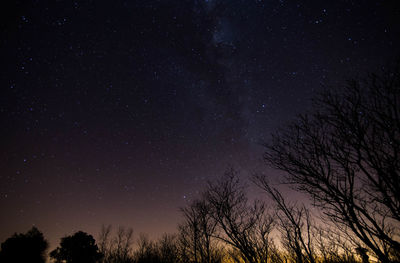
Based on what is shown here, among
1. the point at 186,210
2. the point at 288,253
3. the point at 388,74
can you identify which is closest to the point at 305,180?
the point at 388,74

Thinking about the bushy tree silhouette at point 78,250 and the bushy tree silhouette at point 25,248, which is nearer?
the bushy tree silhouette at point 25,248

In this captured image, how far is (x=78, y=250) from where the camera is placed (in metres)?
24.3

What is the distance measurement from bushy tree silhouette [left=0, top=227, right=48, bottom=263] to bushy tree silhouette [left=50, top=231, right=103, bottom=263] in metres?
1.97

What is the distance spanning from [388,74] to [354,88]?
623 mm

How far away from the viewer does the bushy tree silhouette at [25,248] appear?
1945 centimetres

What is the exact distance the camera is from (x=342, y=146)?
12.5ft

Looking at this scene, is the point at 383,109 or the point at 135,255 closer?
the point at 383,109

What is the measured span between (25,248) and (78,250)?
6.08 meters

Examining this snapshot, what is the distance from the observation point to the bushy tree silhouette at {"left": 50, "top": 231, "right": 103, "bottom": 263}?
23.6 m

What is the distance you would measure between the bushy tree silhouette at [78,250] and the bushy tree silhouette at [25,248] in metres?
1.97

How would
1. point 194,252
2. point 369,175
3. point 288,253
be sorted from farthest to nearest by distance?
point 194,252
point 288,253
point 369,175

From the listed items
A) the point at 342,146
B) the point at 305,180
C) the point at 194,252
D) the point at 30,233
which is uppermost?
the point at 30,233

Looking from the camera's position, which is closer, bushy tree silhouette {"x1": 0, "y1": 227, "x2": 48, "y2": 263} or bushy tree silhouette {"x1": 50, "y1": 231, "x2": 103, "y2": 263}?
bushy tree silhouette {"x1": 0, "y1": 227, "x2": 48, "y2": 263}

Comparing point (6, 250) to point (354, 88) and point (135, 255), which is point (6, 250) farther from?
point (354, 88)
